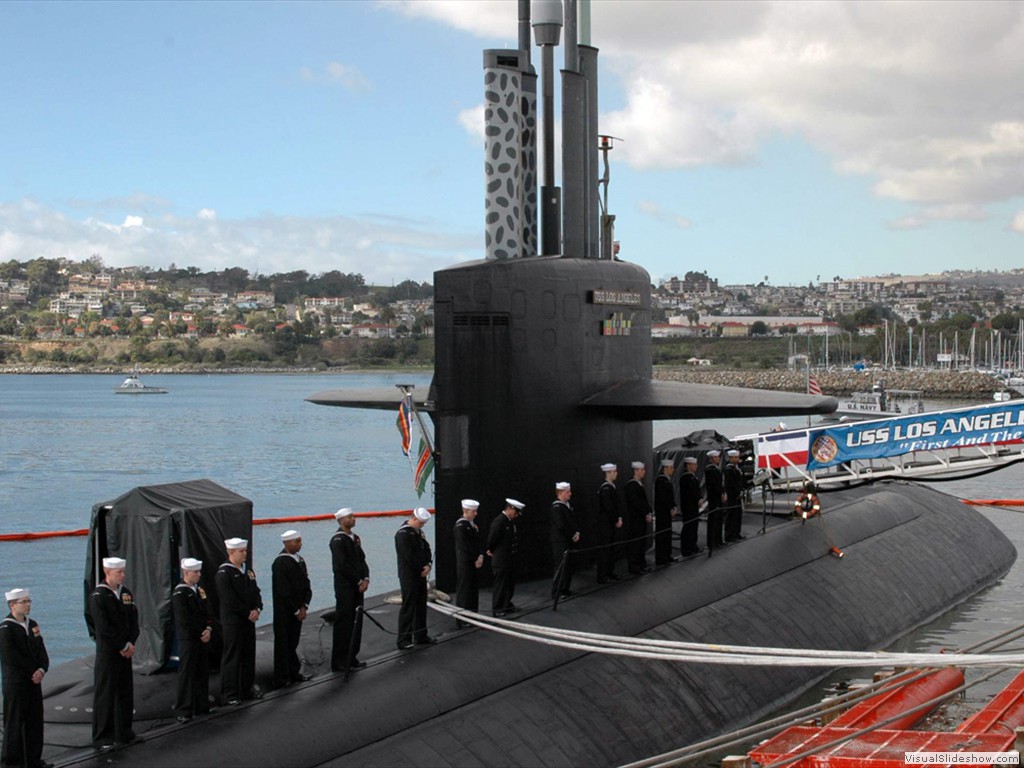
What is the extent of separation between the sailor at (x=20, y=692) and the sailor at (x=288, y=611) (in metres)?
1.76

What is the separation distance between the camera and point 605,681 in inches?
387

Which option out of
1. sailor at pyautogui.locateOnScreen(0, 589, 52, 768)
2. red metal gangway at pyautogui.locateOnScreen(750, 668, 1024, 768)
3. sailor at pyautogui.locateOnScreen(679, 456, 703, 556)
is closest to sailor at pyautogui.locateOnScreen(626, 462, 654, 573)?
sailor at pyautogui.locateOnScreen(679, 456, 703, 556)

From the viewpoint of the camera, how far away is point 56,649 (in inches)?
666

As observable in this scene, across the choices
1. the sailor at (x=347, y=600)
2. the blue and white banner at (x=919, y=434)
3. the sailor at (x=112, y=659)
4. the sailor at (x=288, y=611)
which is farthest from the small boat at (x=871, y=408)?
the sailor at (x=112, y=659)

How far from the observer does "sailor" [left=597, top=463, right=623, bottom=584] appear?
37.4ft

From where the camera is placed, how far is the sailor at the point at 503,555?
10141 millimetres

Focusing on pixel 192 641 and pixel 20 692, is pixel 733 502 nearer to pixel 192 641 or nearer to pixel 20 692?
pixel 192 641

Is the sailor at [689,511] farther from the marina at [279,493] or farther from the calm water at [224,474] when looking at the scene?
the calm water at [224,474]

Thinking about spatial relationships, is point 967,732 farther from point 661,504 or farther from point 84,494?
point 84,494

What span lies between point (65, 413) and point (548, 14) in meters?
75.0

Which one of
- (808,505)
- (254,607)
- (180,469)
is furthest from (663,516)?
(180,469)

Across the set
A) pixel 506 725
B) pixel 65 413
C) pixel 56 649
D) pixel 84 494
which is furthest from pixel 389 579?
pixel 65 413

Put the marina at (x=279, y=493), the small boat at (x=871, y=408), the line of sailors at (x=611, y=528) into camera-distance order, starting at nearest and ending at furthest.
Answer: the line of sailors at (x=611, y=528) < the marina at (x=279, y=493) < the small boat at (x=871, y=408)

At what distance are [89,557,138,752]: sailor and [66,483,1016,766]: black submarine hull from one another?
21 centimetres
